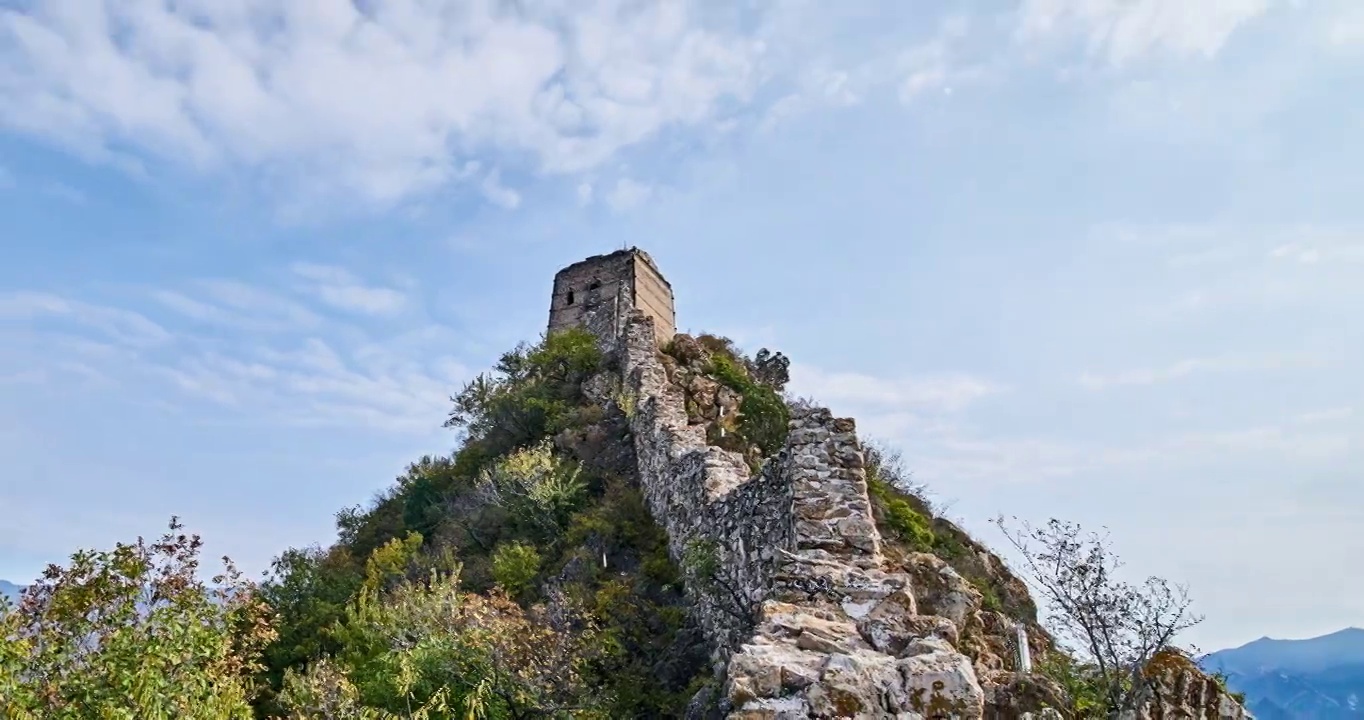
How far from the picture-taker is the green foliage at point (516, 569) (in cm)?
1402

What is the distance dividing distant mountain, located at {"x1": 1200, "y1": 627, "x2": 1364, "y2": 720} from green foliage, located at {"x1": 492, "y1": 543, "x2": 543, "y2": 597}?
10758 mm

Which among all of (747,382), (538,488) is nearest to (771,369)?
(747,382)

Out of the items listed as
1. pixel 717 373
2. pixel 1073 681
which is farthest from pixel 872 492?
pixel 1073 681

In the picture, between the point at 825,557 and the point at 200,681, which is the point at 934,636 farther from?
the point at 200,681

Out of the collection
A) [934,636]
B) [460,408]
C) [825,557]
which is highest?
[460,408]

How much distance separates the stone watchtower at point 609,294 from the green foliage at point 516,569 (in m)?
15.3

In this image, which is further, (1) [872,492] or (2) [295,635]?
(1) [872,492]

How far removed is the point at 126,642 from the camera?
7215 millimetres

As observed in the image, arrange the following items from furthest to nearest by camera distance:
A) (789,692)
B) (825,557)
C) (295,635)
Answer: (295,635), (825,557), (789,692)

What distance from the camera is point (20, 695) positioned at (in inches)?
250

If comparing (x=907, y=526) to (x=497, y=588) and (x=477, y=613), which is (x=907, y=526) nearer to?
(x=497, y=588)

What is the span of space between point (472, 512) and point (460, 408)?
6.87 metres

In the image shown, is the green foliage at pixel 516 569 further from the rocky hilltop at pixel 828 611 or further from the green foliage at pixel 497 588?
Result: the rocky hilltop at pixel 828 611

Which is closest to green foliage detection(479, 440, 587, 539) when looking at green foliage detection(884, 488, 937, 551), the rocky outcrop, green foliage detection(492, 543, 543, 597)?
green foliage detection(492, 543, 543, 597)
